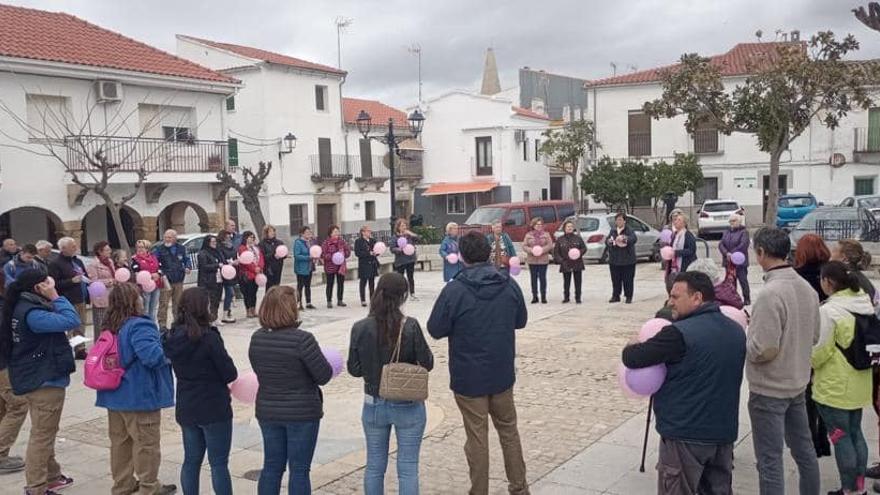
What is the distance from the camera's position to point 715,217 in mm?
28234

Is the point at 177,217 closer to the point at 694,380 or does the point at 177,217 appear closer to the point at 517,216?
the point at 517,216

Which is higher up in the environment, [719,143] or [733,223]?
[719,143]

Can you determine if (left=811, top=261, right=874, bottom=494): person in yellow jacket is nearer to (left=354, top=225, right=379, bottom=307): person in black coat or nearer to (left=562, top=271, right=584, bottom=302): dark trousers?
(left=562, top=271, right=584, bottom=302): dark trousers

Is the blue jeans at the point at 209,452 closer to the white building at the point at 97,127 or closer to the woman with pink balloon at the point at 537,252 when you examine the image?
the woman with pink balloon at the point at 537,252

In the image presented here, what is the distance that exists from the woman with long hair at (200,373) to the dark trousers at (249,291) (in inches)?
348

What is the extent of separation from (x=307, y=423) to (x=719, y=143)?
33.2m

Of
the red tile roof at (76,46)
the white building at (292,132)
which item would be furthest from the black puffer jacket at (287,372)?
the white building at (292,132)

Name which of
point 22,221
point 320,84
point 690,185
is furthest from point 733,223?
point 320,84

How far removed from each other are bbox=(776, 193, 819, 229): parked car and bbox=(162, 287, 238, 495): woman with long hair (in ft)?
88.5

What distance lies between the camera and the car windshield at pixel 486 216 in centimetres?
2402

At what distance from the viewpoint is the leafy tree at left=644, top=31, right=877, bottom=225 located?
22234mm

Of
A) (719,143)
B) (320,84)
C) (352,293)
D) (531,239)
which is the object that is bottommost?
(352,293)

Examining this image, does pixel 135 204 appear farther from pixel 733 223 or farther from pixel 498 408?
pixel 498 408

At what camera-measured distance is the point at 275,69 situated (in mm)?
30875
